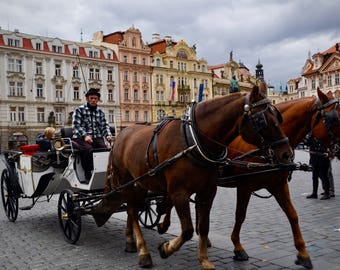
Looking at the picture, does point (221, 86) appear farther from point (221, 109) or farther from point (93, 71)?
point (221, 109)

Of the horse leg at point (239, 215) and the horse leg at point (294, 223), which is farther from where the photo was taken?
the horse leg at point (239, 215)

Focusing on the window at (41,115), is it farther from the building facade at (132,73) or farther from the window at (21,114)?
the building facade at (132,73)

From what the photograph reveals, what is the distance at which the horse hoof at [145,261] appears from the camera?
4.60 meters

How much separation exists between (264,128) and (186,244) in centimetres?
249

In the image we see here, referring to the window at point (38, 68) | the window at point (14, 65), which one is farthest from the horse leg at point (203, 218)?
the window at point (38, 68)

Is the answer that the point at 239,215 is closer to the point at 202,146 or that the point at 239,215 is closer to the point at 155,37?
the point at 202,146

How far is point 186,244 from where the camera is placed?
547 centimetres

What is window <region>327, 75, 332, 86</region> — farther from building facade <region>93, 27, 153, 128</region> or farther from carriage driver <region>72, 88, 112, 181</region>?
carriage driver <region>72, 88, 112, 181</region>

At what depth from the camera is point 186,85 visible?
57.2 meters

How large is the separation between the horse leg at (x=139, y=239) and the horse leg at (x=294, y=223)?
1.62 m

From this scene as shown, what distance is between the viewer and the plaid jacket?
256 inches

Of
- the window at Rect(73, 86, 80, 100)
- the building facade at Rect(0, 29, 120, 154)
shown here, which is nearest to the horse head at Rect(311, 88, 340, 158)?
the building facade at Rect(0, 29, 120, 154)

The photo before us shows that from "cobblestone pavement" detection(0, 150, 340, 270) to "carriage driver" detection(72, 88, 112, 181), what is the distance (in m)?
1.14

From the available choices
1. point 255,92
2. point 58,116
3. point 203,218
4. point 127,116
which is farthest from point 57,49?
point 255,92
